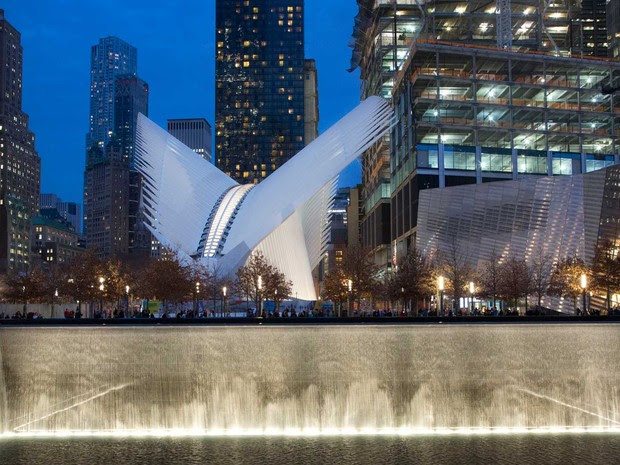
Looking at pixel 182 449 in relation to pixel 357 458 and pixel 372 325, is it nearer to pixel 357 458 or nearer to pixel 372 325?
pixel 357 458

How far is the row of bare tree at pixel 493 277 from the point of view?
47906 mm

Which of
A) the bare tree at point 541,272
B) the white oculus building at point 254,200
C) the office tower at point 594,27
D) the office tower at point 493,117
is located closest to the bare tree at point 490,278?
the bare tree at point 541,272

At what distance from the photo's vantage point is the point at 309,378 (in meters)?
24.0

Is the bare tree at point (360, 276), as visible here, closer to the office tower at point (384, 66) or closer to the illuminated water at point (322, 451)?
the office tower at point (384, 66)

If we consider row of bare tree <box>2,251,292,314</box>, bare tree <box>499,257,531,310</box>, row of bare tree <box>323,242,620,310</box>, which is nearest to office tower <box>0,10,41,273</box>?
row of bare tree <box>2,251,292,314</box>

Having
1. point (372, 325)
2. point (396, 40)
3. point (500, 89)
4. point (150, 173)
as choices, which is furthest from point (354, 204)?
point (372, 325)

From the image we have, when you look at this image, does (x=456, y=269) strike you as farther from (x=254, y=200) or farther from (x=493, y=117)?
(x=493, y=117)

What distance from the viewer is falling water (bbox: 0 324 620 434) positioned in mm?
23500

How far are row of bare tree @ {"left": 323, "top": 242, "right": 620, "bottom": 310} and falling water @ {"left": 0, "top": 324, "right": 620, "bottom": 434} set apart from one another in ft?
78.5

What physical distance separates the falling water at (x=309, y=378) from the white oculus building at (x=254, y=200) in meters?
39.9

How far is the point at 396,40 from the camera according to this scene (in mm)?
107125

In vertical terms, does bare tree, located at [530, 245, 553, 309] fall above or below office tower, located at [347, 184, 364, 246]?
below

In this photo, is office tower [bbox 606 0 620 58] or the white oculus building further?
office tower [bbox 606 0 620 58]

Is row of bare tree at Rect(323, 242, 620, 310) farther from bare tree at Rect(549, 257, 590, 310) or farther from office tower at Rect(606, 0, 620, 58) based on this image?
office tower at Rect(606, 0, 620, 58)
